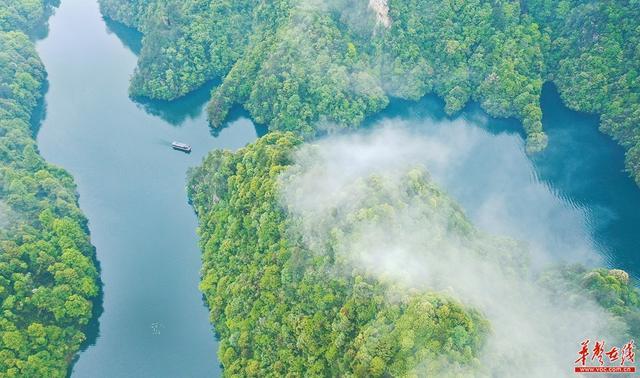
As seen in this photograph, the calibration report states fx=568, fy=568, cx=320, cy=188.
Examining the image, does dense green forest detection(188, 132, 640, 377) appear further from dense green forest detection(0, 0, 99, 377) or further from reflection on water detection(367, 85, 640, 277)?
dense green forest detection(0, 0, 99, 377)

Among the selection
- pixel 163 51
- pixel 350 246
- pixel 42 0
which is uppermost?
pixel 42 0

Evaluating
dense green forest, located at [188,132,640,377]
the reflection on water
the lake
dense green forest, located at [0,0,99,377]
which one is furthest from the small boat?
the reflection on water

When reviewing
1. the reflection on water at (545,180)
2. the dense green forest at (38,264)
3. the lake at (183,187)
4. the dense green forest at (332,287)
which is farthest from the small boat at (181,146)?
the reflection on water at (545,180)

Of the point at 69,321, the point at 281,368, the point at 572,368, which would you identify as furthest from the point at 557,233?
the point at 69,321

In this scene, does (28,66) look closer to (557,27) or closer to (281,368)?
(281,368)

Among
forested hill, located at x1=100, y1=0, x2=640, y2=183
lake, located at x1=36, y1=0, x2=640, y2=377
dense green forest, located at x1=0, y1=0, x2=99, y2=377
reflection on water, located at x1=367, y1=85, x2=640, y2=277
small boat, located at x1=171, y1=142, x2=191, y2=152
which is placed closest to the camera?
dense green forest, located at x1=0, y1=0, x2=99, y2=377
